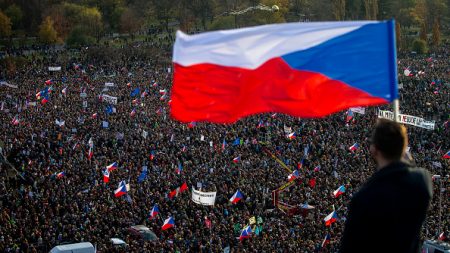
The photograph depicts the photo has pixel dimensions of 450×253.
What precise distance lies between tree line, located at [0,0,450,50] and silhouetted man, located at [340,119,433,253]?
59.7m

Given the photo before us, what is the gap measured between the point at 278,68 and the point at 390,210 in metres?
1.99

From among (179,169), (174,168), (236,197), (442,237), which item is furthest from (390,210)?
(174,168)

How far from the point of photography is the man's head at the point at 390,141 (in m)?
3.40

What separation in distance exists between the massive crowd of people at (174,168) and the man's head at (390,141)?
41.7 ft

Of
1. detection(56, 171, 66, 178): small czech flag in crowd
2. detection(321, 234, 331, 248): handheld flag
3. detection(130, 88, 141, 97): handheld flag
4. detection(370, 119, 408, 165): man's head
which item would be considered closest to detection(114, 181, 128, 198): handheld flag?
detection(56, 171, 66, 178): small czech flag in crowd

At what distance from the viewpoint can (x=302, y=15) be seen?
7638cm

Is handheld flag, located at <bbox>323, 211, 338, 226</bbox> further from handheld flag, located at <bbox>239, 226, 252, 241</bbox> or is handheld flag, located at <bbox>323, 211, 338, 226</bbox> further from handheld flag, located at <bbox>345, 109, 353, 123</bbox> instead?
handheld flag, located at <bbox>345, 109, 353, 123</bbox>

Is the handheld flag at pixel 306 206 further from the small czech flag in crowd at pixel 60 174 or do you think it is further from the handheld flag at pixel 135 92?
the handheld flag at pixel 135 92

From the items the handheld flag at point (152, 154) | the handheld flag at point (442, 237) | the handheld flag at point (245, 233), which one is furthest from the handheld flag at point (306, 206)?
the handheld flag at point (152, 154)

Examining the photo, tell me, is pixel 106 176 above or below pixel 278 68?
below

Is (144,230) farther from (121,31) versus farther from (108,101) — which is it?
(121,31)

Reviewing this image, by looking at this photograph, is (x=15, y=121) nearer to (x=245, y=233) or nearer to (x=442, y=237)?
(x=245, y=233)

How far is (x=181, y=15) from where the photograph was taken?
72.1 metres

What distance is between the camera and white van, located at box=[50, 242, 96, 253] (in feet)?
52.1
